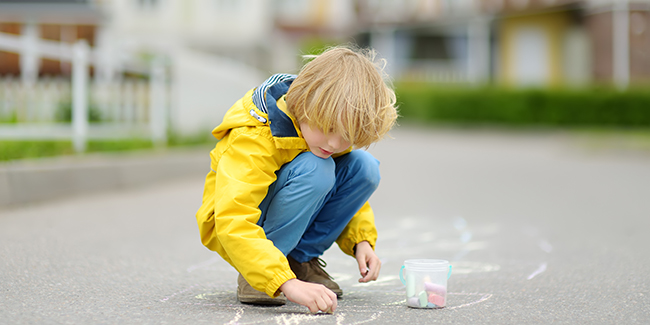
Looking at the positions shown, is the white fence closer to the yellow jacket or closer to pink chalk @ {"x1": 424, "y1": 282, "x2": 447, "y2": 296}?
the yellow jacket

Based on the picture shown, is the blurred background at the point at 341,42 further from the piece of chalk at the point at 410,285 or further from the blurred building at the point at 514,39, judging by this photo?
the piece of chalk at the point at 410,285

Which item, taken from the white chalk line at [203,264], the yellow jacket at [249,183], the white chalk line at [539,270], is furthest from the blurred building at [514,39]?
the yellow jacket at [249,183]

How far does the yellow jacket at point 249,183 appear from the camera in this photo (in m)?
2.13

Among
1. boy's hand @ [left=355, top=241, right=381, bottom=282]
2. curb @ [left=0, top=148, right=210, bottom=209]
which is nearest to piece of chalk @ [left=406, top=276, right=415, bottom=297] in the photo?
boy's hand @ [left=355, top=241, right=381, bottom=282]

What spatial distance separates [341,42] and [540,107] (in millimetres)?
8487

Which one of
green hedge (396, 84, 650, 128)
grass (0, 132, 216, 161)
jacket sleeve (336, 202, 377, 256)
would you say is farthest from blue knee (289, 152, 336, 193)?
green hedge (396, 84, 650, 128)

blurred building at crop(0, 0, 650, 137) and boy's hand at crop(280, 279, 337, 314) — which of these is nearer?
boy's hand at crop(280, 279, 337, 314)

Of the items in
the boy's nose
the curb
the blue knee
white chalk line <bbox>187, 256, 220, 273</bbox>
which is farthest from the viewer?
the curb

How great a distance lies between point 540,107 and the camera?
59.8 ft

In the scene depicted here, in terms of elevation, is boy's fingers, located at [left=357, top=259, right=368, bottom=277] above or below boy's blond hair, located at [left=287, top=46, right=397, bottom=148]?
→ below

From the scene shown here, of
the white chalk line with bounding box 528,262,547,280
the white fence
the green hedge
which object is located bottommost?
the white chalk line with bounding box 528,262,547,280

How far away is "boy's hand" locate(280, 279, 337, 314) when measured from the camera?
2.09m

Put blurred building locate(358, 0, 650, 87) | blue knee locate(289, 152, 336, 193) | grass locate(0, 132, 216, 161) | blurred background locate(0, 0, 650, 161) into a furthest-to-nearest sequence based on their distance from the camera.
Result: blurred building locate(358, 0, 650, 87)
blurred background locate(0, 0, 650, 161)
grass locate(0, 132, 216, 161)
blue knee locate(289, 152, 336, 193)

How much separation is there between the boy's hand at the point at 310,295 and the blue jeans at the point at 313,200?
0.31m
